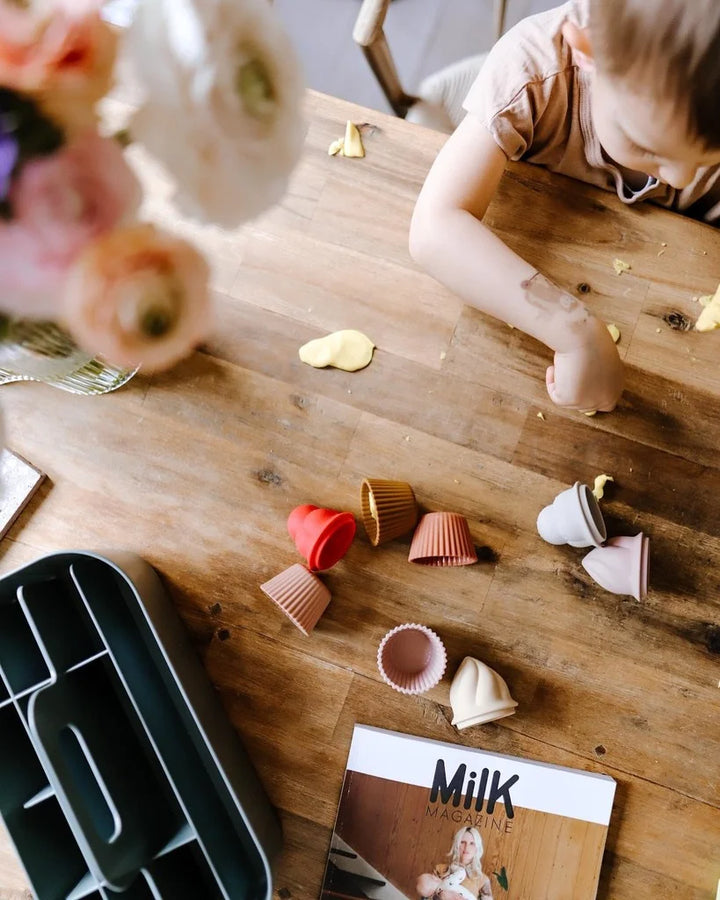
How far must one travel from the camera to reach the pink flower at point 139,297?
25cm

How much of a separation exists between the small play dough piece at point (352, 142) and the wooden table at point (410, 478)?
0.04 ft

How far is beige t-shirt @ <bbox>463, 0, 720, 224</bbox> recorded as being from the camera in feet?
2.16

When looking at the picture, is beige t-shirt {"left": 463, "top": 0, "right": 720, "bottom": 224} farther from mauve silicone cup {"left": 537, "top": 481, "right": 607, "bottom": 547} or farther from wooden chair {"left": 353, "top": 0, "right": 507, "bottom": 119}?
mauve silicone cup {"left": 537, "top": 481, "right": 607, "bottom": 547}

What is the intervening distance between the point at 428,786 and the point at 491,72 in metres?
0.69

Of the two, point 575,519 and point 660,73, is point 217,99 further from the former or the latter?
point 575,519

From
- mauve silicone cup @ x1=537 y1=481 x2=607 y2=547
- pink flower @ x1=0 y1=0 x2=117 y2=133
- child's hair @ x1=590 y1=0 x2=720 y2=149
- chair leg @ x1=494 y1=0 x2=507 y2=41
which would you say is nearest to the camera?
pink flower @ x1=0 y1=0 x2=117 y2=133

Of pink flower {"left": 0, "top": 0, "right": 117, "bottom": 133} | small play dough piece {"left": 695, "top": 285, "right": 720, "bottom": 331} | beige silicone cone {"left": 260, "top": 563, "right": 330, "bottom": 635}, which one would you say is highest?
pink flower {"left": 0, "top": 0, "right": 117, "bottom": 133}

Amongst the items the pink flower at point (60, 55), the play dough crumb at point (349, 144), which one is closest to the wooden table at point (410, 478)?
the play dough crumb at point (349, 144)

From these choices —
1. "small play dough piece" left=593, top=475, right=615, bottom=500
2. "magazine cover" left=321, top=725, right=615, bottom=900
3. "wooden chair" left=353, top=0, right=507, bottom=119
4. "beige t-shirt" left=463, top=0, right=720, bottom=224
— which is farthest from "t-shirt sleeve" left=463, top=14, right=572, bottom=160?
"magazine cover" left=321, top=725, right=615, bottom=900

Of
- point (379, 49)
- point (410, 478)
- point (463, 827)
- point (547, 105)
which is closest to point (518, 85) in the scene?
point (547, 105)

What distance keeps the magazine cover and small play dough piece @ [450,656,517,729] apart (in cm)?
5

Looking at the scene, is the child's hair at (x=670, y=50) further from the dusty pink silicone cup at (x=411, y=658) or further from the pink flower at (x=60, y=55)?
the dusty pink silicone cup at (x=411, y=658)

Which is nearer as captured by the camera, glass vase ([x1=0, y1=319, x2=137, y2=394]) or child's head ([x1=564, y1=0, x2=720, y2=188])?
glass vase ([x1=0, y1=319, x2=137, y2=394])

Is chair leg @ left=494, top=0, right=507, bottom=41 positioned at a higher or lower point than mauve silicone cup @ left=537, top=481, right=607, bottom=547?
higher
